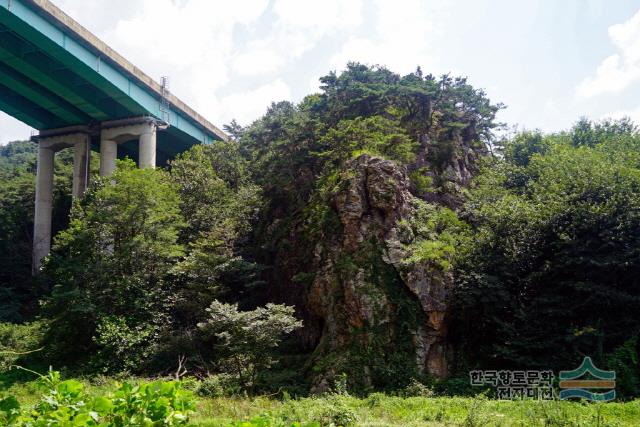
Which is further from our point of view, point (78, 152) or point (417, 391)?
point (78, 152)

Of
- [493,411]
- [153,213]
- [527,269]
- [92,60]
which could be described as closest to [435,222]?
[527,269]

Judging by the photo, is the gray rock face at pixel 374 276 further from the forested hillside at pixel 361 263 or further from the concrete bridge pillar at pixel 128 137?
the concrete bridge pillar at pixel 128 137

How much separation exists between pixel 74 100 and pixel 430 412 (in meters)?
25.7

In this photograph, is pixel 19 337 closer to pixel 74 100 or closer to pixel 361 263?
pixel 74 100

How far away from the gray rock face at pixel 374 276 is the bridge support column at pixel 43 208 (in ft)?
66.8

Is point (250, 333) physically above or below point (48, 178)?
below

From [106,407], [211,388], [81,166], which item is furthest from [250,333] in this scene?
[81,166]

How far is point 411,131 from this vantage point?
24.2 meters

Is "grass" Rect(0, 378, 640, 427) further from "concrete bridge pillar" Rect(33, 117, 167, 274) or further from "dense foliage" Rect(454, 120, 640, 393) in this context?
"concrete bridge pillar" Rect(33, 117, 167, 274)

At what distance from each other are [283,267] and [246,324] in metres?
6.25

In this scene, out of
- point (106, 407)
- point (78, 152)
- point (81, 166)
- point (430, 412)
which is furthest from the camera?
point (78, 152)

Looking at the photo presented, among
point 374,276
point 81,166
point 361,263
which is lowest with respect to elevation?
point 374,276

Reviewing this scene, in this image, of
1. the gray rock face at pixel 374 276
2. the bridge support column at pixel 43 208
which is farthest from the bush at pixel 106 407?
the bridge support column at pixel 43 208

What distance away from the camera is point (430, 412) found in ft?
37.1
